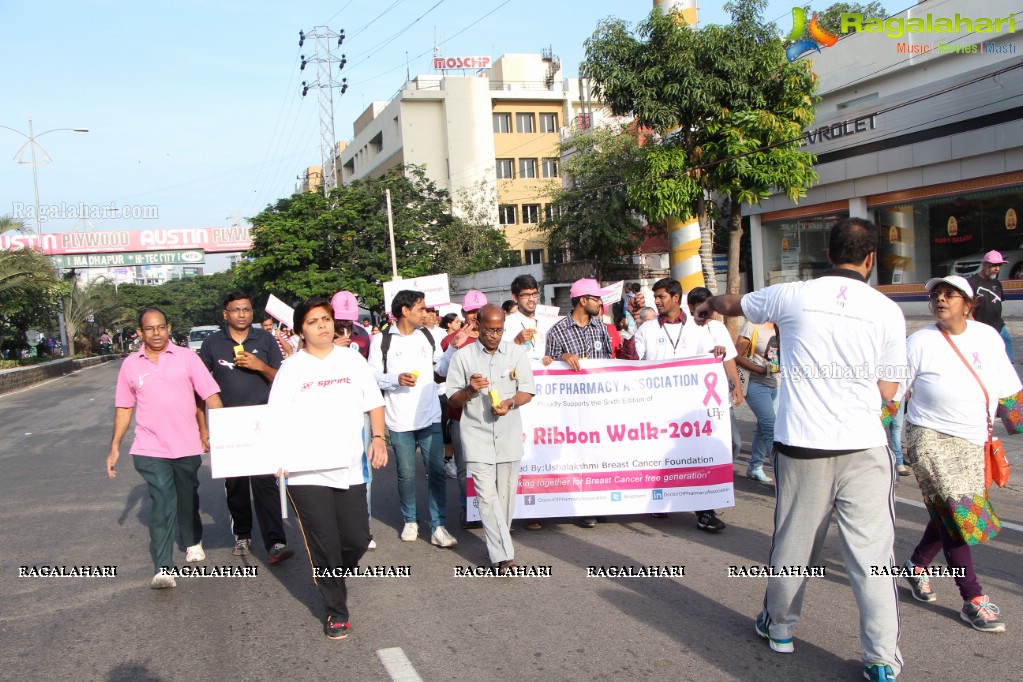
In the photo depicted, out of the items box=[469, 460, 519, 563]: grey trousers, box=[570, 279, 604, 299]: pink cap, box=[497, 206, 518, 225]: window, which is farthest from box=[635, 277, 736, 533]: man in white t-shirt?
box=[497, 206, 518, 225]: window

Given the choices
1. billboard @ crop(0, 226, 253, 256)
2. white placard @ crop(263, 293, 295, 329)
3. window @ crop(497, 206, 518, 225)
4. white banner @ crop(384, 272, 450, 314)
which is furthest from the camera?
window @ crop(497, 206, 518, 225)

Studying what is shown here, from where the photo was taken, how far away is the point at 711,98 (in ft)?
52.0

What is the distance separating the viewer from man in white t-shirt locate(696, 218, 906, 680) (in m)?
3.61

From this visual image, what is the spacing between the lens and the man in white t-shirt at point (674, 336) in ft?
22.7

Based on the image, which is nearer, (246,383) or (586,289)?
(246,383)

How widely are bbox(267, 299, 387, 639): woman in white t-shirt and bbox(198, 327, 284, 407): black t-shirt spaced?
63.7 inches

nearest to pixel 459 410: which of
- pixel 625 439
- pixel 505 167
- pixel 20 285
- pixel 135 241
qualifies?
pixel 625 439

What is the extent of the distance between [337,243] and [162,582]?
31.0 m

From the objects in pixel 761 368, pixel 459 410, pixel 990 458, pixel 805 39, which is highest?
pixel 805 39

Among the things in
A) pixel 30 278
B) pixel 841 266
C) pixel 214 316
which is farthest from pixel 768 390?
pixel 214 316

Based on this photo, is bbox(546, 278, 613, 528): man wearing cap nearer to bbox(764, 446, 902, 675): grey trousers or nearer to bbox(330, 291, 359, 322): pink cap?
bbox(330, 291, 359, 322): pink cap

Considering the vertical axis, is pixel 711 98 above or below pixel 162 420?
above

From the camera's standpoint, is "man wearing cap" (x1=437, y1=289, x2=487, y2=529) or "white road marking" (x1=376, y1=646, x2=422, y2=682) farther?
"man wearing cap" (x1=437, y1=289, x2=487, y2=529)

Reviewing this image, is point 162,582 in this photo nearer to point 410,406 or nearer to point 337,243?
point 410,406
